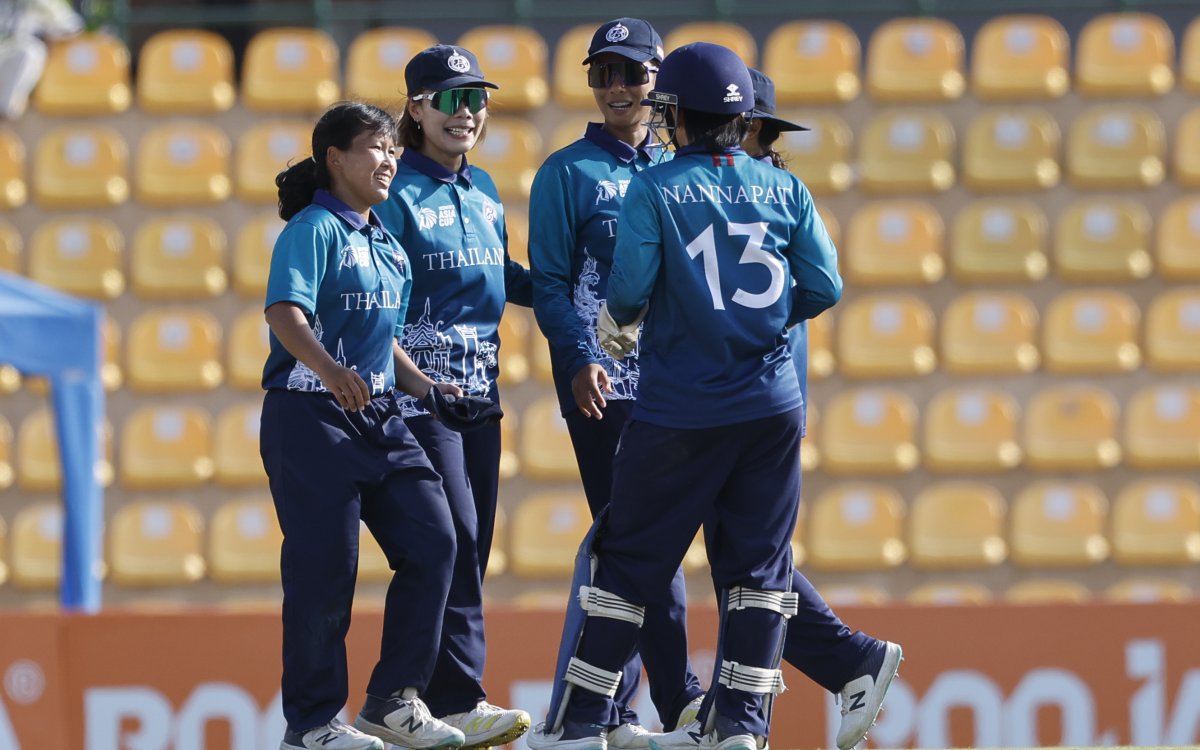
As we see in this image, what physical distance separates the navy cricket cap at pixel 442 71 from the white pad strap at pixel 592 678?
1533 mm

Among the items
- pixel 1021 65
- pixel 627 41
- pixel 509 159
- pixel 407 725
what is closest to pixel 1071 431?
pixel 1021 65

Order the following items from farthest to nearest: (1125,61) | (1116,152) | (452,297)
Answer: (1125,61) < (1116,152) < (452,297)

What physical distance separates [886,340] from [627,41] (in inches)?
211

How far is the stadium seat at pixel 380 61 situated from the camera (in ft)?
34.5

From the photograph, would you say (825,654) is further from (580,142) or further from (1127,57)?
(1127,57)

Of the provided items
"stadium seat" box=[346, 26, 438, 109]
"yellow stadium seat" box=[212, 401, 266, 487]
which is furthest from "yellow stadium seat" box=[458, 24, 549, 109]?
"yellow stadium seat" box=[212, 401, 266, 487]

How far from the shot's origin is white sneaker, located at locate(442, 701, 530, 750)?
454 centimetres

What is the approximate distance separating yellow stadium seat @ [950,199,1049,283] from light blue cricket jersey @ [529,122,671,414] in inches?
216

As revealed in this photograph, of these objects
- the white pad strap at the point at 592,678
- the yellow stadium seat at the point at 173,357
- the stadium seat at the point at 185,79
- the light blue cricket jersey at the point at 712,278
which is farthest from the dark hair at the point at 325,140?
the stadium seat at the point at 185,79

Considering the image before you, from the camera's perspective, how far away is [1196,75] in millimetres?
10258

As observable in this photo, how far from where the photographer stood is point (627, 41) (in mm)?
4703

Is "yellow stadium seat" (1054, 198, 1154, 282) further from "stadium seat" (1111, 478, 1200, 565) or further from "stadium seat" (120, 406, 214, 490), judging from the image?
"stadium seat" (120, 406, 214, 490)

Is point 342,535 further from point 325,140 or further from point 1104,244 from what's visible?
point 1104,244

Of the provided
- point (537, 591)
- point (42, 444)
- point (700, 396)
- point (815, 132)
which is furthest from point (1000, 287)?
point (700, 396)
